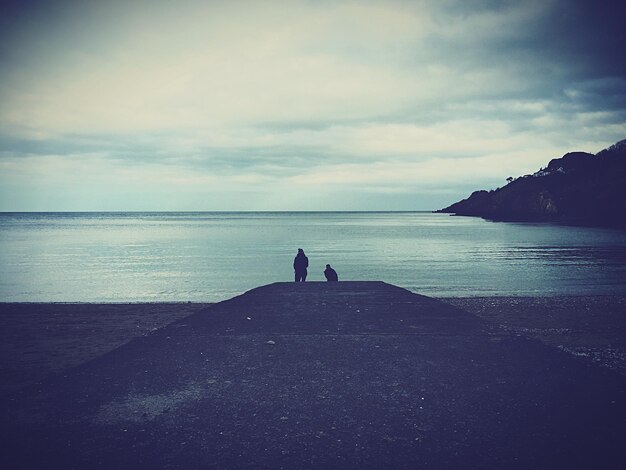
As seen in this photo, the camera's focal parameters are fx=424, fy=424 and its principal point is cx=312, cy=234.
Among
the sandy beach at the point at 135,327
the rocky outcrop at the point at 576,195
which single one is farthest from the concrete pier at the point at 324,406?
the rocky outcrop at the point at 576,195

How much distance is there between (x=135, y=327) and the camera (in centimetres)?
1188

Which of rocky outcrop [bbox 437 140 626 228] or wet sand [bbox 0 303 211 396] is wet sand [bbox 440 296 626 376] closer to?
wet sand [bbox 0 303 211 396]

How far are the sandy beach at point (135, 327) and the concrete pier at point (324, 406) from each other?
113cm

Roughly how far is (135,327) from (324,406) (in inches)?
316

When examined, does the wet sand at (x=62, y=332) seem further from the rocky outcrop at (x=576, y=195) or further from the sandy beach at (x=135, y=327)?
the rocky outcrop at (x=576, y=195)

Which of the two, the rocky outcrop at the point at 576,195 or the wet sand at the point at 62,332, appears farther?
the rocky outcrop at the point at 576,195

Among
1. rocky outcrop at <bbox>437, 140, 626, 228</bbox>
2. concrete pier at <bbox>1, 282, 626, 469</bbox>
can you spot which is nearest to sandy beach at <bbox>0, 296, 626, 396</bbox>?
concrete pier at <bbox>1, 282, 626, 469</bbox>

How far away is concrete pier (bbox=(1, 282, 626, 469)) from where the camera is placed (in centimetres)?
Answer: 451

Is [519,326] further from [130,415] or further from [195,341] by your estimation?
[130,415]

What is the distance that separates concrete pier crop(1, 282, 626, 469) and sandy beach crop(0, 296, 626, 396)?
3.72 ft

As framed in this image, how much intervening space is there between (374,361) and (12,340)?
8.85 meters

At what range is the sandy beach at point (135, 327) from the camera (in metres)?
8.28

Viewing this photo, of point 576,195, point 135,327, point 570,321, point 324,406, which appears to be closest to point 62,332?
point 135,327

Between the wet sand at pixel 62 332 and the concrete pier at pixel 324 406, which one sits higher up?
the concrete pier at pixel 324 406
